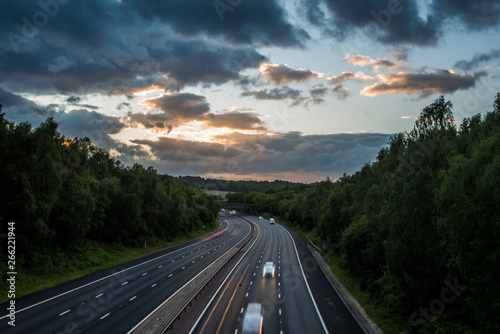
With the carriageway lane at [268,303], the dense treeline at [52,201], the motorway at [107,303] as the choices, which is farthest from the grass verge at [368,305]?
the dense treeline at [52,201]

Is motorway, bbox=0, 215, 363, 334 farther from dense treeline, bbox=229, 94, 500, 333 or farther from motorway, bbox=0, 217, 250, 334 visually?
dense treeline, bbox=229, 94, 500, 333

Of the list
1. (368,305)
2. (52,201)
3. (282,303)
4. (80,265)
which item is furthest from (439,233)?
(80,265)

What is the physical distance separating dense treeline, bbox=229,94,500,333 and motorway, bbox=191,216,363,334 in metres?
4.12

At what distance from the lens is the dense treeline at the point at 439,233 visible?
15.0 meters

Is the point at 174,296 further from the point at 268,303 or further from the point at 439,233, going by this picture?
the point at 439,233

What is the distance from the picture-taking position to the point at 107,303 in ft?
87.8

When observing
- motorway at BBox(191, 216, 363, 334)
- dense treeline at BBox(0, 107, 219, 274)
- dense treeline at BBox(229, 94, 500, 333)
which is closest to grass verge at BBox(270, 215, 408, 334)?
dense treeline at BBox(229, 94, 500, 333)

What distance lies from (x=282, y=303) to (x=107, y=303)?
45.5 ft

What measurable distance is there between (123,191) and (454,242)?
53.8 meters

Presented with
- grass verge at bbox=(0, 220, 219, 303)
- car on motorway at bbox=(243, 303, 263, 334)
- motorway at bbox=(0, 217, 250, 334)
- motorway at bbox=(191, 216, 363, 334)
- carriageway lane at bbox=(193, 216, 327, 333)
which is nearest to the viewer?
car on motorway at bbox=(243, 303, 263, 334)

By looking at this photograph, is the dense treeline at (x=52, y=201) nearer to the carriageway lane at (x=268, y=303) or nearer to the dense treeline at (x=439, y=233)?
the carriageway lane at (x=268, y=303)

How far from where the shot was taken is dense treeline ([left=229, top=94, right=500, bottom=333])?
15.0m

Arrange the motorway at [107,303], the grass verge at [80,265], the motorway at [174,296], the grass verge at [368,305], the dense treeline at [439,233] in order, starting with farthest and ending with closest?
the grass verge at [80,265] → the grass verge at [368,305] → the motorway at [174,296] → the motorway at [107,303] → the dense treeline at [439,233]

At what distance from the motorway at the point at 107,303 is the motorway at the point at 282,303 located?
4862mm
